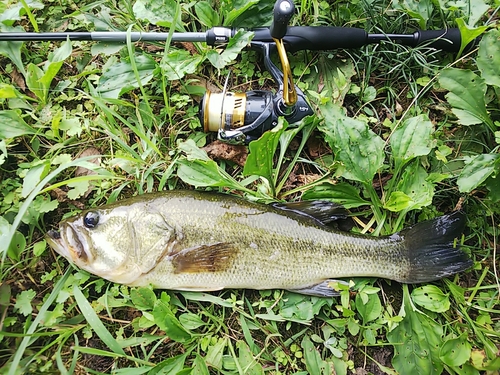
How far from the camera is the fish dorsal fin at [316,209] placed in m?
3.04

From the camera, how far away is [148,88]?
11.1ft

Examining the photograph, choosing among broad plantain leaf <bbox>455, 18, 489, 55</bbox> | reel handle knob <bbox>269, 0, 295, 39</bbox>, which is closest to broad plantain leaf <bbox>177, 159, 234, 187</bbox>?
reel handle knob <bbox>269, 0, 295, 39</bbox>

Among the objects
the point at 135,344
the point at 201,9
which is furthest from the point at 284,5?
the point at 135,344

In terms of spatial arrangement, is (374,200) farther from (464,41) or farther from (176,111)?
(176,111)

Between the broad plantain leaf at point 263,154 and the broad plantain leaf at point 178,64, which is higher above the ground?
the broad plantain leaf at point 178,64

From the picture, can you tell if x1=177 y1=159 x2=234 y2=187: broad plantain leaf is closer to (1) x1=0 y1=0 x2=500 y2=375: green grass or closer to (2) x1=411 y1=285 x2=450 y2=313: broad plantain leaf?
(1) x1=0 y1=0 x2=500 y2=375: green grass

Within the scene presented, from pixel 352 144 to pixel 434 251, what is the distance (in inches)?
37.6

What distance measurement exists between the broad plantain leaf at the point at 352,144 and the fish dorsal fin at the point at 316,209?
0.84ft

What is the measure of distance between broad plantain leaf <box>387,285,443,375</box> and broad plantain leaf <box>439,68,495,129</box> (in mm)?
1420

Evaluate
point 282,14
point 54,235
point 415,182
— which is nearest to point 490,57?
point 415,182

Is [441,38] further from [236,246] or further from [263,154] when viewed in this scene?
[236,246]

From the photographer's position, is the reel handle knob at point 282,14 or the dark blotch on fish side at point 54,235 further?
the dark blotch on fish side at point 54,235

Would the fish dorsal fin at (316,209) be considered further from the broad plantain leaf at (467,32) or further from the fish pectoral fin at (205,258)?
the broad plantain leaf at (467,32)

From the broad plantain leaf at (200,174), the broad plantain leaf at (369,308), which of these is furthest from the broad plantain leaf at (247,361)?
the broad plantain leaf at (200,174)
